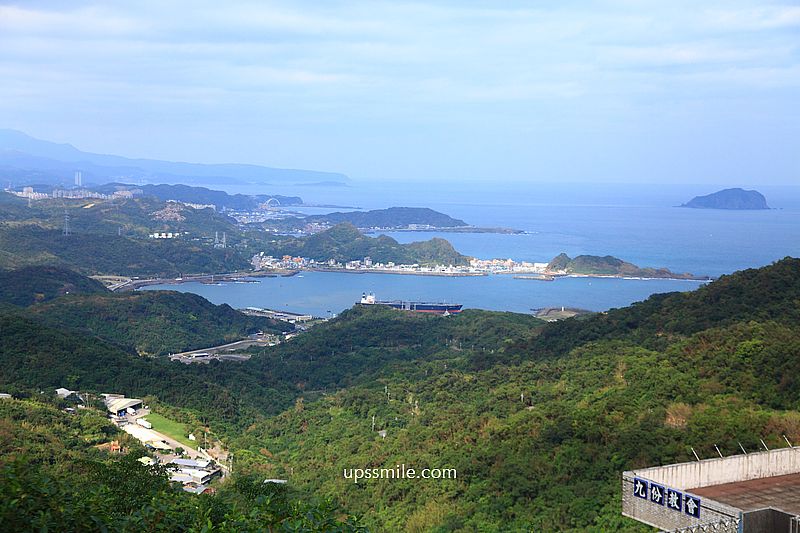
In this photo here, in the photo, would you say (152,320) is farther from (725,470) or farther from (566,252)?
(566,252)

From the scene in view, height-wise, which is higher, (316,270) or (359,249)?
(359,249)

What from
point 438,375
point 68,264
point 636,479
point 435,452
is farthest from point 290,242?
point 636,479

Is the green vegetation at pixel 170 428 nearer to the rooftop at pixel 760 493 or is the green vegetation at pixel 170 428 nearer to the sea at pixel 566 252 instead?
the rooftop at pixel 760 493

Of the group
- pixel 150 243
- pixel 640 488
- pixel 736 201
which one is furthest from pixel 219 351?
pixel 736 201

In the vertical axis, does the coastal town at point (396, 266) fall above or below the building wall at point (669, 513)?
below

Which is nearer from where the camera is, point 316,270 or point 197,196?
point 316,270

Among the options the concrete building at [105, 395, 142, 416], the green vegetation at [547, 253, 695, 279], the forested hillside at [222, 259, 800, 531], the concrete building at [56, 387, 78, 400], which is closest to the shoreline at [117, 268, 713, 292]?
the green vegetation at [547, 253, 695, 279]

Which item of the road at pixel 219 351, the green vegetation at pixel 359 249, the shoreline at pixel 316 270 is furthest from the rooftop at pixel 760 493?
the green vegetation at pixel 359 249
